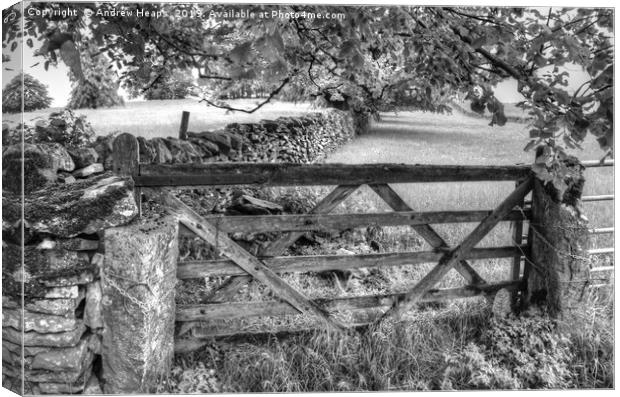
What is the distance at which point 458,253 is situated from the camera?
4.16 metres

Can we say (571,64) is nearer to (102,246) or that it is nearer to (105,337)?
(102,246)

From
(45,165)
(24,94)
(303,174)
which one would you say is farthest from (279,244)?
(24,94)

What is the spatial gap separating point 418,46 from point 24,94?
8.60 feet

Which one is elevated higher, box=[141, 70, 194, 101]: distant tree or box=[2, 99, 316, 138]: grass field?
box=[141, 70, 194, 101]: distant tree

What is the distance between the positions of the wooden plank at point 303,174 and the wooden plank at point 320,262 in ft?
1.88

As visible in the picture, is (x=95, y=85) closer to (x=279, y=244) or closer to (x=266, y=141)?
(x=279, y=244)

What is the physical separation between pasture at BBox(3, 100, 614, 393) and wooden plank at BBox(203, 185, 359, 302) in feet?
1.20

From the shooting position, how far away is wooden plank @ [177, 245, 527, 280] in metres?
3.65

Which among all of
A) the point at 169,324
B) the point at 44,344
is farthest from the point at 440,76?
the point at 44,344

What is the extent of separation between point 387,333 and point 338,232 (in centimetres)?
154

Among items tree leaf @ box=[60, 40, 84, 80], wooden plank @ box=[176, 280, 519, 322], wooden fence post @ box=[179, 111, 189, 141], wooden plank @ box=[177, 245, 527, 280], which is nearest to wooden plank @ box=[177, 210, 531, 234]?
wooden plank @ box=[177, 245, 527, 280]

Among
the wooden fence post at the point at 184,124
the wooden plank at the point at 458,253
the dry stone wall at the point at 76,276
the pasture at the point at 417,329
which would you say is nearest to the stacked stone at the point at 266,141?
the wooden fence post at the point at 184,124

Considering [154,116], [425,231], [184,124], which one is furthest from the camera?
[184,124]

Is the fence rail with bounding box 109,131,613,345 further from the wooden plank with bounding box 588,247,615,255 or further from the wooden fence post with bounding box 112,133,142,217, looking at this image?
the wooden plank with bounding box 588,247,615,255
